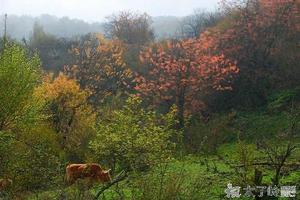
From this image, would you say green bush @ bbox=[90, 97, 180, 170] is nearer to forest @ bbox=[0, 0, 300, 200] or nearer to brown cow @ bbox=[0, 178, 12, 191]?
forest @ bbox=[0, 0, 300, 200]

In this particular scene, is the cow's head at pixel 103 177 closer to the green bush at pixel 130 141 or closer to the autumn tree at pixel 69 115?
the green bush at pixel 130 141

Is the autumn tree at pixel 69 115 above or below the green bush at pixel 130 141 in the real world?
below

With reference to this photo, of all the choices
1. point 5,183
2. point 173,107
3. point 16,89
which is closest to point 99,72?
point 173,107

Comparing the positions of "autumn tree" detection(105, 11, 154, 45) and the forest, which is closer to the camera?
the forest

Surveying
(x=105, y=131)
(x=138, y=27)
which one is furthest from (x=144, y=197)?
(x=138, y=27)

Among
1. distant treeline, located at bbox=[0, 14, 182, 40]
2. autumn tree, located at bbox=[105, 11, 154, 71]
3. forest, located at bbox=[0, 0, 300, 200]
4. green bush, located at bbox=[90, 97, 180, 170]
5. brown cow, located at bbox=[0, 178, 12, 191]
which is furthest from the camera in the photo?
distant treeline, located at bbox=[0, 14, 182, 40]

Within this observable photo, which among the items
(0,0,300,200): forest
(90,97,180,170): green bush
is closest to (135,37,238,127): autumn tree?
(0,0,300,200): forest

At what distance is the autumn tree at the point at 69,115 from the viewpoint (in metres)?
25.2

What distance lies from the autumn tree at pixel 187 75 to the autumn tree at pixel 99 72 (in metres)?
3.38

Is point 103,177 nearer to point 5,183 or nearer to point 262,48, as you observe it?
point 5,183

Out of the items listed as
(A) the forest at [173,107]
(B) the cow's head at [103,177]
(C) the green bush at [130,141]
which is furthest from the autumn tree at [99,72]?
(B) the cow's head at [103,177]

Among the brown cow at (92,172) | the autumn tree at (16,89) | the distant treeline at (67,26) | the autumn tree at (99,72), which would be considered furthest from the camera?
the distant treeline at (67,26)

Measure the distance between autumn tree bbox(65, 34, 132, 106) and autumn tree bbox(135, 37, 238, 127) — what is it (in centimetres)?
338

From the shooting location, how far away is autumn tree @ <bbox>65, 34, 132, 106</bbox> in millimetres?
38812
